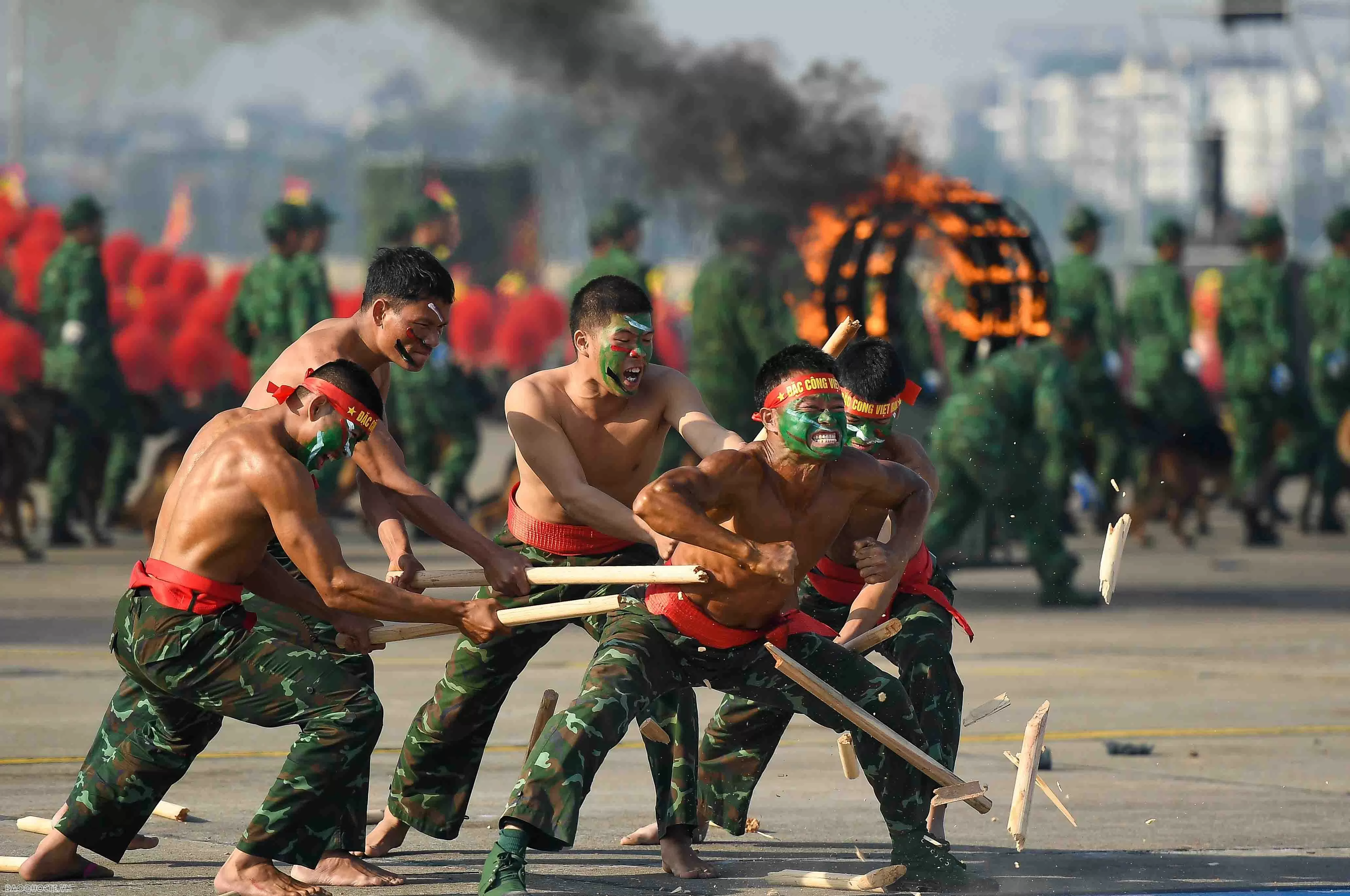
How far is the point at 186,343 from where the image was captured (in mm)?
17500

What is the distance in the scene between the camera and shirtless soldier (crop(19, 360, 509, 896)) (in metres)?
5.88

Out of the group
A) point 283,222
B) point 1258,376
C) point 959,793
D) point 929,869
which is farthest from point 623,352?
point 1258,376

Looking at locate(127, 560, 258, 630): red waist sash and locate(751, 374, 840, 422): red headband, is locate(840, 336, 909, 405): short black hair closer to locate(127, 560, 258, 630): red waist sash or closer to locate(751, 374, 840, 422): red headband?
locate(751, 374, 840, 422): red headband

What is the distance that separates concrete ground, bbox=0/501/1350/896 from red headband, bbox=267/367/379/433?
137 centimetres

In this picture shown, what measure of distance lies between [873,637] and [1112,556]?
0.92 meters

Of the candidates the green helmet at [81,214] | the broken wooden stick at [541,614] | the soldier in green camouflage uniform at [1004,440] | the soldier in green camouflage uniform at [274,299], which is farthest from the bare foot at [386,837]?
the green helmet at [81,214]

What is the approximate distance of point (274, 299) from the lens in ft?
51.3

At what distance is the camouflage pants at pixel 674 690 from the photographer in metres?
5.89

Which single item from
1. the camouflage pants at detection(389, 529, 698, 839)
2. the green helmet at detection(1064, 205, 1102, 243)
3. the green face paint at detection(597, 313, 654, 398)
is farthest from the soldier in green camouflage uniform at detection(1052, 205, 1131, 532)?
the camouflage pants at detection(389, 529, 698, 839)

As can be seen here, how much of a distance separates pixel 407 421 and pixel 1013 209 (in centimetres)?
498

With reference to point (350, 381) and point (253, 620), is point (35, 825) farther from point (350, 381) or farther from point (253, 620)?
point (350, 381)

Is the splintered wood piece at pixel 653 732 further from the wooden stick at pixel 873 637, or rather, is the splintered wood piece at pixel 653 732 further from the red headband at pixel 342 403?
the red headband at pixel 342 403

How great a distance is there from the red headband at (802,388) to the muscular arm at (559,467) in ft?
2.12

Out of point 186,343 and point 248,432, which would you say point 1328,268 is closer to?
point 186,343
